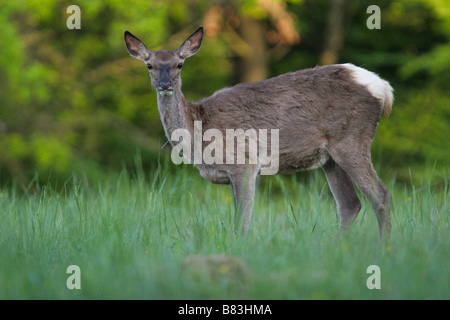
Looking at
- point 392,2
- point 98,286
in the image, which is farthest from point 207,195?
point 392,2

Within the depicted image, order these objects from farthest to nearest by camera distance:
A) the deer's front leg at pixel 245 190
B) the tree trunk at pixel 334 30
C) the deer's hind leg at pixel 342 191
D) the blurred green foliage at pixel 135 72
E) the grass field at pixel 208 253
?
the tree trunk at pixel 334 30
the blurred green foliage at pixel 135 72
the deer's hind leg at pixel 342 191
the deer's front leg at pixel 245 190
the grass field at pixel 208 253

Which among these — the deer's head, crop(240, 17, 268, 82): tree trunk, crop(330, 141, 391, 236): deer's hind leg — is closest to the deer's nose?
the deer's head

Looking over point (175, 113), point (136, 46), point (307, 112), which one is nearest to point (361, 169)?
A: point (307, 112)

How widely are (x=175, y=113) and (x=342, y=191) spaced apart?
1.66 m

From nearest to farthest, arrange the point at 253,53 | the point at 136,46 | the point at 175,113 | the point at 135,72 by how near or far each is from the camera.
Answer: the point at 175,113
the point at 136,46
the point at 135,72
the point at 253,53

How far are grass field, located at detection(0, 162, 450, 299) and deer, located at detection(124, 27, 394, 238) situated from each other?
28 centimetres

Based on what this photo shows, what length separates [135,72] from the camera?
15070mm

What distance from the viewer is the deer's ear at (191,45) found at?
624 centimetres

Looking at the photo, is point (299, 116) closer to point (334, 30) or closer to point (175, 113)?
point (175, 113)

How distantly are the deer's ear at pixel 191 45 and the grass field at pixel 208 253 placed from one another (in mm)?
1115

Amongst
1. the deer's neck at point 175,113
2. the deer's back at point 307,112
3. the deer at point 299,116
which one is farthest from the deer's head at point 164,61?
the deer's back at point 307,112

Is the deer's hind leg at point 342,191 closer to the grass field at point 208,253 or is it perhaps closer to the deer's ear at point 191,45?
the grass field at point 208,253

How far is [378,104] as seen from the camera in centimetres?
616
